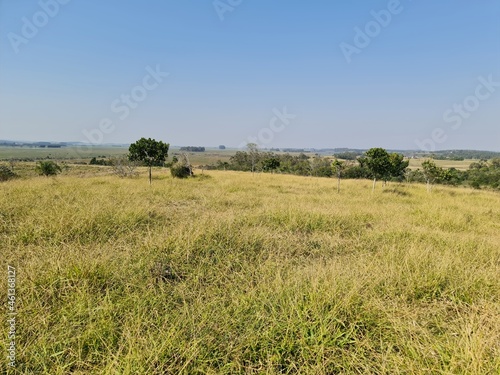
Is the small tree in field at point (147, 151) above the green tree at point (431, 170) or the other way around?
above

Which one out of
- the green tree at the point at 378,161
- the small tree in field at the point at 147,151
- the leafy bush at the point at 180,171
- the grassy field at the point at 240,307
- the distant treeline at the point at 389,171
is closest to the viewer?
the grassy field at the point at 240,307

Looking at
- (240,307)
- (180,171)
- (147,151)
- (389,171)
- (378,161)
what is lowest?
(240,307)

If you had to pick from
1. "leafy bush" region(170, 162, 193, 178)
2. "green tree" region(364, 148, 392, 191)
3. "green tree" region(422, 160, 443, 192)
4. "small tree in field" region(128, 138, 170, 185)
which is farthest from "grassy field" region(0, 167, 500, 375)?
"leafy bush" region(170, 162, 193, 178)

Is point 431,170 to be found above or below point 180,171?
above

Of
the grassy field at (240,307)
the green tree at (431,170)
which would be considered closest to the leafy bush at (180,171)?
the grassy field at (240,307)

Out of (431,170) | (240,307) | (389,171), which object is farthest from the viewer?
(431,170)

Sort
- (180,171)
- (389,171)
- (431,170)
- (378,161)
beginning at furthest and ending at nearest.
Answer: (180,171) → (431,170) → (389,171) → (378,161)

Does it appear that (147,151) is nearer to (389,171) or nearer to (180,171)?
(180,171)

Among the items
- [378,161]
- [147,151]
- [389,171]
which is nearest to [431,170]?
[389,171]

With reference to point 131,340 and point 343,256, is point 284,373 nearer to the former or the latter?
point 131,340

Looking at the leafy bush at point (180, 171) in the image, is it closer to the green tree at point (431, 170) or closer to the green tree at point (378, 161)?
the green tree at point (378, 161)

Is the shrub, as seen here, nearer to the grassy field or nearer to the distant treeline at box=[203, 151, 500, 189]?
the distant treeline at box=[203, 151, 500, 189]

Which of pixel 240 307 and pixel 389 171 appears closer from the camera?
pixel 240 307

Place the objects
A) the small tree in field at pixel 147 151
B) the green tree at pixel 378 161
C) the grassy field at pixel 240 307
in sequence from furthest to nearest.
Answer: the small tree in field at pixel 147 151 < the green tree at pixel 378 161 < the grassy field at pixel 240 307
